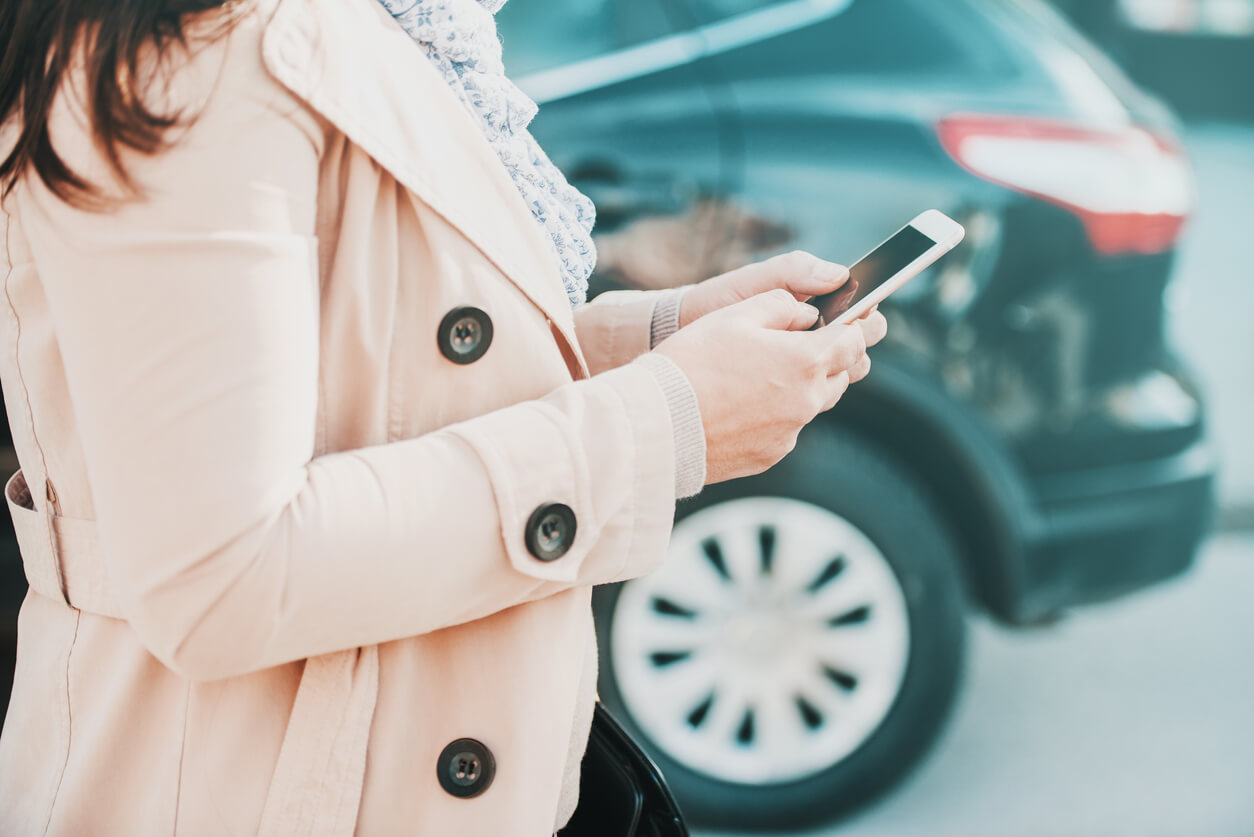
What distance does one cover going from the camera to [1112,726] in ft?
9.66

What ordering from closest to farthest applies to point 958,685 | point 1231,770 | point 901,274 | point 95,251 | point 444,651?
point 95,251 → point 444,651 → point 901,274 → point 958,685 → point 1231,770

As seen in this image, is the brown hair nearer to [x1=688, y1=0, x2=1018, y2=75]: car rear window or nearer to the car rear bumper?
[x1=688, y1=0, x2=1018, y2=75]: car rear window

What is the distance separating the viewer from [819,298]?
3.92 ft

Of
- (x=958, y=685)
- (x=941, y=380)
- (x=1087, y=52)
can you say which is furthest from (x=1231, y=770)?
(x=1087, y=52)

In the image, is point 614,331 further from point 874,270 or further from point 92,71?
point 92,71

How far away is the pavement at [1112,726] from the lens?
260 cm

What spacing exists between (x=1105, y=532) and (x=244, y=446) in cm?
215

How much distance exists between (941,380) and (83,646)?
1.84 m

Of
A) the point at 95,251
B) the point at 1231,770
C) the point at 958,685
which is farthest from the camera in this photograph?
the point at 1231,770

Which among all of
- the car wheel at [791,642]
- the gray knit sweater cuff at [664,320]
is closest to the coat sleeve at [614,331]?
the gray knit sweater cuff at [664,320]

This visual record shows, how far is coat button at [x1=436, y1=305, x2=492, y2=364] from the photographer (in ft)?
2.76

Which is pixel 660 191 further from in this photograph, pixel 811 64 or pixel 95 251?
pixel 95 251

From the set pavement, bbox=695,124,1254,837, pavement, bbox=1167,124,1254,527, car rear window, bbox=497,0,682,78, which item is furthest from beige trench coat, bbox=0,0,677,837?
pavement, bbox=1167,124,1254,527

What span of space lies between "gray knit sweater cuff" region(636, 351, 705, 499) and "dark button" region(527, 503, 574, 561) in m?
0.10
